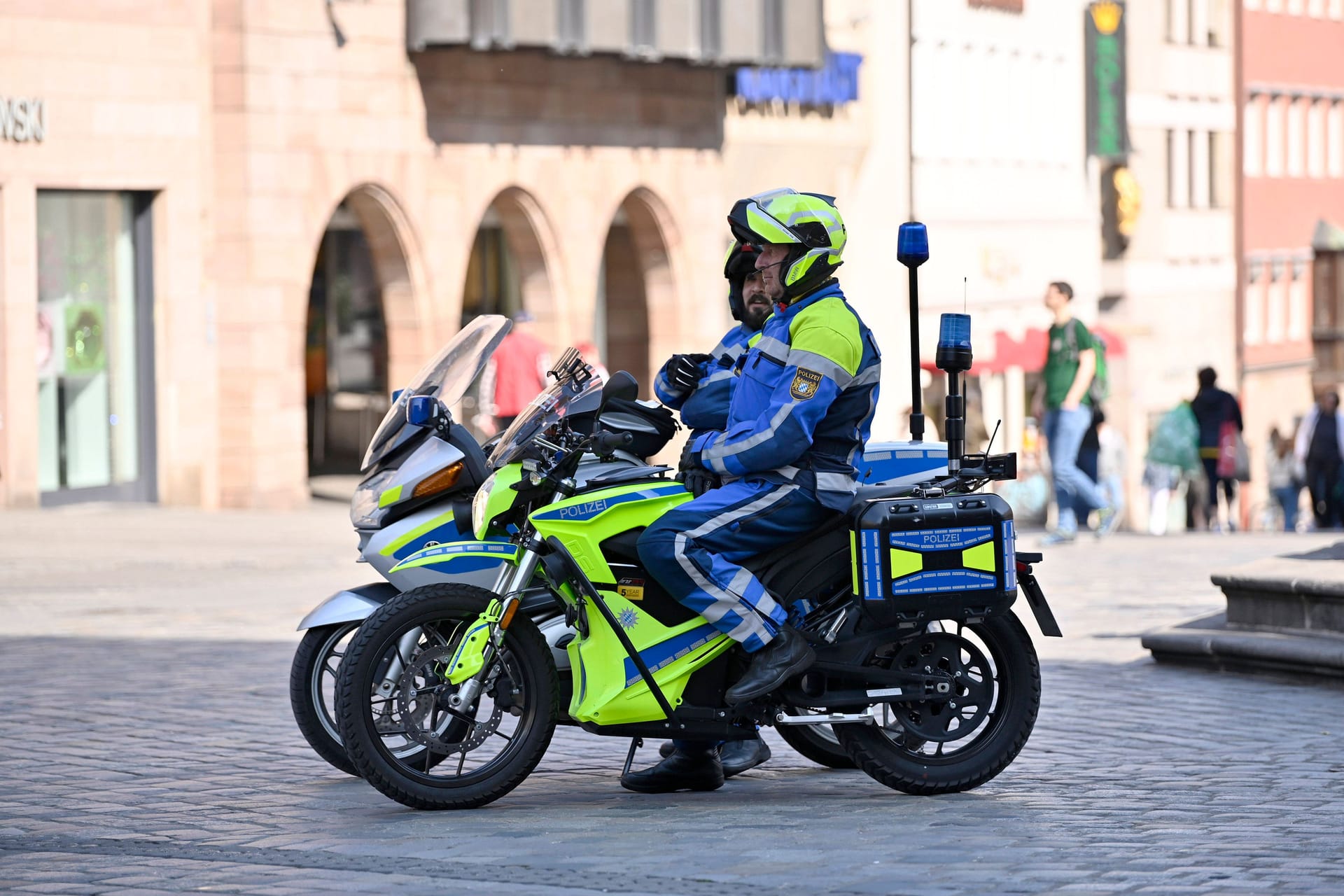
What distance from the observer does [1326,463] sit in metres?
27.2

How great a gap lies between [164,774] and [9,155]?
15573 millimetres

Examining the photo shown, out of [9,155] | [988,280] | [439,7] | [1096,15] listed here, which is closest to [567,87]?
[439,7]

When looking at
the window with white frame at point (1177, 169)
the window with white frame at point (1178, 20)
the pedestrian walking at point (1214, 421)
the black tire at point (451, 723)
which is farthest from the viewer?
the window with white frame at point (1177, 169)

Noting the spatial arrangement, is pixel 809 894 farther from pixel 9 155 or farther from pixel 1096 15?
pixel 1096 15

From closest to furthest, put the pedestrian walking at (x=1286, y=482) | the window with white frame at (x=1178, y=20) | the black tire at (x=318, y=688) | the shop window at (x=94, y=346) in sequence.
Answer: the black tire at (x=318, y=688) → the shop window at (x=94, y=346) → the pedestrian walking at (x=1286, y=482) → the window with white frame at (x=1178, y=20)

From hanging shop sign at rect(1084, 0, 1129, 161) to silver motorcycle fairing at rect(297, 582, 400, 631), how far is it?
1673 inches

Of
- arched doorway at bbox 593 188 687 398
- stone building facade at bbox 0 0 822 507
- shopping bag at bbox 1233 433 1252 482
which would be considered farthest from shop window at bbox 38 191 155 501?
shopping bag at bbox 1233 433 1252 482

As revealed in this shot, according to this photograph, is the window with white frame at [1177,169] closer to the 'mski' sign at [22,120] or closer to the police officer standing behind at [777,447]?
the 'mski' sign at [22,120]

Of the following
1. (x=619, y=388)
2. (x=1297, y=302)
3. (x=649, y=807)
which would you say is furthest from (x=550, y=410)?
(x=1297, y=302)

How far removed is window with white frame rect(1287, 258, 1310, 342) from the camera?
59531mm

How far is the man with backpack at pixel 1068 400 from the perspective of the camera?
1828 centimetres

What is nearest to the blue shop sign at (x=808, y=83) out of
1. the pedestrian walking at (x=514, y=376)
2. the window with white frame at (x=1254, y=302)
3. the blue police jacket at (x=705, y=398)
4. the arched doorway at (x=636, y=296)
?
the arched doorway at (x=636, y=296)

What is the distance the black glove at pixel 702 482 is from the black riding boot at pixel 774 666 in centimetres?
48

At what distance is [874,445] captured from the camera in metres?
8.35
